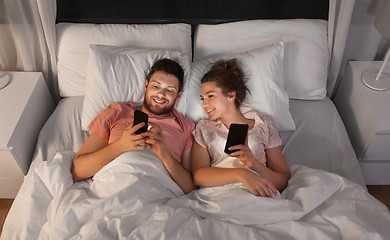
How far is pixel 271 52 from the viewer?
5.56 feet

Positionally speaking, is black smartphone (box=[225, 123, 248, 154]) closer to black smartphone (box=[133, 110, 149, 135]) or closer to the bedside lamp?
black smartphone (box=[133, 110, 149, 135])

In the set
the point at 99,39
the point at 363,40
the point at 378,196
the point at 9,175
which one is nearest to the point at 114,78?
the point at 99,39

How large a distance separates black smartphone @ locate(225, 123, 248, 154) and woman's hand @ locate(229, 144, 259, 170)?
0.05 ft

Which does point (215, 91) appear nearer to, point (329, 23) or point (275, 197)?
point (275, 197)

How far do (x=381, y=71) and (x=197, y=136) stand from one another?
106 centimetres

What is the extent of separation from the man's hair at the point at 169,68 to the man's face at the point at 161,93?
0.9 inches

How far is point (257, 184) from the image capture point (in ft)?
4.29

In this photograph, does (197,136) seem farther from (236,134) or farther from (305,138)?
(305,138)

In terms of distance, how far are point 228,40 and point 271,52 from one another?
262mm

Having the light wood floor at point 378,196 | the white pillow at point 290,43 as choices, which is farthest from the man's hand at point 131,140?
the light wood floor at point 378,196

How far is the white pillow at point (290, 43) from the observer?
1.81 metres

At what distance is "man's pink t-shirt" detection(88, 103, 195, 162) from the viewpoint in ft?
4.96

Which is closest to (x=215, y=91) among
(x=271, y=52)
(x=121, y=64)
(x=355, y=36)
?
(x=271, y=52)

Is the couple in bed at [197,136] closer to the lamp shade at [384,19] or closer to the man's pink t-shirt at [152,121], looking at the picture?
the man's pink t-shirt at [152,121]
